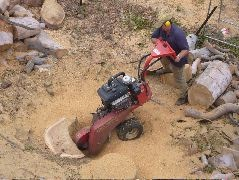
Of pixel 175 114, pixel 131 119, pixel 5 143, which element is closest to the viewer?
pixel 5 143

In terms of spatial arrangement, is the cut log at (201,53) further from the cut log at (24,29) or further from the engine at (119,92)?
the cut log at (24,29)

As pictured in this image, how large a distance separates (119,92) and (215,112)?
6.41ft

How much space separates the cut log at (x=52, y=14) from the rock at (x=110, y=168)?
13.5 ft

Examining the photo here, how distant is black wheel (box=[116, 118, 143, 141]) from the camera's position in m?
8.11

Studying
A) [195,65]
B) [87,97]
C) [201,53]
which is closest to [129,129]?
[87,97]

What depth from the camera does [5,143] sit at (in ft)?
25.2

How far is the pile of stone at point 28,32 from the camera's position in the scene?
31.2 ft

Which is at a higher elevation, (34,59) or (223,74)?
(223,74)

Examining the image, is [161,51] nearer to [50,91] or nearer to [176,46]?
[176,46]

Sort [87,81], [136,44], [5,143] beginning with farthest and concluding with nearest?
[136,44], [87,81], [5,143]

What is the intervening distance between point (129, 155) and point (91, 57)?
2777 mm

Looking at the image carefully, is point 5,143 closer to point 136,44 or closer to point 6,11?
point 6,11

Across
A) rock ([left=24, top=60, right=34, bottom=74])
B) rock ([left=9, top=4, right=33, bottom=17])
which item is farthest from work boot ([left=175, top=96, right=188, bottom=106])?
rock ([left=9, top=4, right=33, bottom=17])

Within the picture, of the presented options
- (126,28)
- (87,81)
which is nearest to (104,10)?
(126,28)
